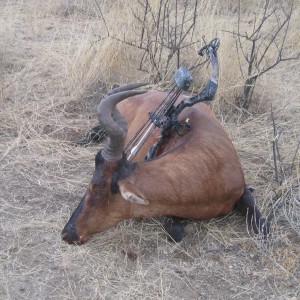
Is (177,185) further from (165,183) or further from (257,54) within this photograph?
(257,54)

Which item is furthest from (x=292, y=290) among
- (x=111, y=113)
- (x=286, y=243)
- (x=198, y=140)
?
(x=111, y=113)

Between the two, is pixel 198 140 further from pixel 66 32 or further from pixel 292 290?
pixel 66 32

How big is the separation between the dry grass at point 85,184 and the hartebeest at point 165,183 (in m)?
0.16

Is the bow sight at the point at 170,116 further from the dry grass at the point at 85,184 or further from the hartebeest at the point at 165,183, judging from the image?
the dry grass at the point at 85,184

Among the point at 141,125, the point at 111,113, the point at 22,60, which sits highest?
the point at 111,113

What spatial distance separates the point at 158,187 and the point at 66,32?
4552 millimetres

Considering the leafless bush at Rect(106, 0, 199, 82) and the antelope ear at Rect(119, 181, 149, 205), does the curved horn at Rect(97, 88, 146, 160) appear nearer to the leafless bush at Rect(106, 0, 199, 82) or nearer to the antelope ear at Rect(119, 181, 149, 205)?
the antelope ear at Rect(119, 181, 149, 205)

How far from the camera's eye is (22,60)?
21.2ft

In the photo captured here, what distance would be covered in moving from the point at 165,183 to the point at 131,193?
0.81 feet

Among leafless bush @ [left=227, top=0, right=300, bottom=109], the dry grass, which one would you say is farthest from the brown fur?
leafless bush @ [left=227, top=0, right=300, bottom=109]

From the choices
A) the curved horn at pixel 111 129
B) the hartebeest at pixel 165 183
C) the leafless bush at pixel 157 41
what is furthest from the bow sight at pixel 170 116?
the leafless bush at pixel 157 41

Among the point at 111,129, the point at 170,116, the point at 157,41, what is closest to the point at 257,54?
the point at 157,41

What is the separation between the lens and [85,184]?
4.22 meters

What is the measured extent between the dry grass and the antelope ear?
416 mm
